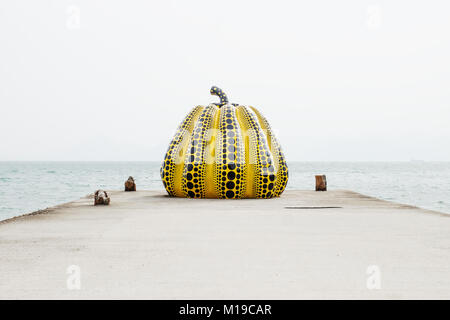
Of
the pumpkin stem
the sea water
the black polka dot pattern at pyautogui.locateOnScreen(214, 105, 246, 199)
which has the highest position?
the pumpkin stem

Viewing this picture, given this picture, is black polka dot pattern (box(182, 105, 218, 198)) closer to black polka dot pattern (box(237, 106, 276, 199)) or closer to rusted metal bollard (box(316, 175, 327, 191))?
black polka dot pattern (box(237, 106, 276, 199))

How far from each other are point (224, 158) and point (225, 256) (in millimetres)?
6840

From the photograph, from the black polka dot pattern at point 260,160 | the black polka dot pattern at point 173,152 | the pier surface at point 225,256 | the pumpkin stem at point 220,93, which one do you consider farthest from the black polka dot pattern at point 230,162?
the pier surface at point 225,256

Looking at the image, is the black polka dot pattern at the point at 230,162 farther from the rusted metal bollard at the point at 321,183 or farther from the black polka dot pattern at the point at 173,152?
the rusted metal bollard at the point at 321,183

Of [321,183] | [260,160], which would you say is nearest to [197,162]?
[260,160]

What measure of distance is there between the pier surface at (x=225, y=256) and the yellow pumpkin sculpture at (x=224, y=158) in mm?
3435

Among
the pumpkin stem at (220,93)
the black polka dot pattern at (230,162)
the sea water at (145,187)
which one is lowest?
the sea water at (145,187)

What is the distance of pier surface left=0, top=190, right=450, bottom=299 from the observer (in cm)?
332

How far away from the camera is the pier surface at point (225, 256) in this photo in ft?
10.9

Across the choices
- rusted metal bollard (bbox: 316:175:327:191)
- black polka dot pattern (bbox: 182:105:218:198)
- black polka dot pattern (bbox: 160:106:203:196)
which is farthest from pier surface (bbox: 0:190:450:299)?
rusted metal bollard (bbox: 316:175:327:191)

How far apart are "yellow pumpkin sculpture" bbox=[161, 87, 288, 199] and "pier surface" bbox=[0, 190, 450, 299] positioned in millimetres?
3435

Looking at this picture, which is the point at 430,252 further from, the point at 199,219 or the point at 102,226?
the point at 102,226

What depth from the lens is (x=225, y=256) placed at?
14.8ft
